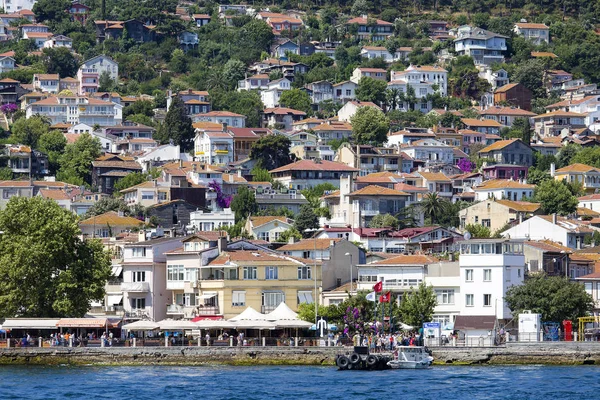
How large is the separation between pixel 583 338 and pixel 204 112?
9315cm

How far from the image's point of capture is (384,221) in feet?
385

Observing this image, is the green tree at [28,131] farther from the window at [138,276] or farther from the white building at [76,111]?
the window at [138,276]

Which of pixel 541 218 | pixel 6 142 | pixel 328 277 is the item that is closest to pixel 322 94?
pixel 6 142

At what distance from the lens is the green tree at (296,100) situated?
170 meters

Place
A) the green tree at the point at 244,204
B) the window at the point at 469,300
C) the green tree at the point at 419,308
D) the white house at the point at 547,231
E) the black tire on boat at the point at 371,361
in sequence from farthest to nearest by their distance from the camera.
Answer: the green tree at the point at 244,204, the white house at the point at 547,231, the window at the point at 469,300, the green tree at the point at 419,308, the black tire on boat at the point at 371,361

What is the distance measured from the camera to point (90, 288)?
7712 cm

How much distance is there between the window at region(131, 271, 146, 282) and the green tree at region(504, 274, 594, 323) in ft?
66.3

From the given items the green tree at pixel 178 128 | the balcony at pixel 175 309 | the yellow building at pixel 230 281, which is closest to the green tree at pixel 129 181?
the green tree at pixel 178 128

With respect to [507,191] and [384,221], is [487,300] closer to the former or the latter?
[384,221]

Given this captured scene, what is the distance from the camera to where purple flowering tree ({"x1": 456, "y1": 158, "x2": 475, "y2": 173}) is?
149700mm

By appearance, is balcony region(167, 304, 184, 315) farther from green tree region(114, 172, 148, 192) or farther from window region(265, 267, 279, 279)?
green tree region(114, 172, 148, 192)

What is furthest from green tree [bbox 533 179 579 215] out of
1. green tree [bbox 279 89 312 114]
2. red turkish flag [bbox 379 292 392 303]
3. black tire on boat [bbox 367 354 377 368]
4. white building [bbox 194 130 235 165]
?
black tire on boat [bbox 367 354 377 368]

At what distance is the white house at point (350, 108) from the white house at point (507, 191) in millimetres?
31866

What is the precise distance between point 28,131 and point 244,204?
112 feet
